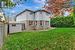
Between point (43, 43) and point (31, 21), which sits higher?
point (31, 21)

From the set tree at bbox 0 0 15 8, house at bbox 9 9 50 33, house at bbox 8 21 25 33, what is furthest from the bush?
tree at bbox 0 0 15 8

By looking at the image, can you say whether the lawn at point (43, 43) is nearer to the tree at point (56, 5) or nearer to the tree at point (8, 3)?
the tree at point (8, 3)

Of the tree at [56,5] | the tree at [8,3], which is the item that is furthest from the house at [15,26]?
the tree at [8,3]

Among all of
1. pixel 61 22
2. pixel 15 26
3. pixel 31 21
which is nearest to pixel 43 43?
pixel 15 26

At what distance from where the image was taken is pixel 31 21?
1184cm

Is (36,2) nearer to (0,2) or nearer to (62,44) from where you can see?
(0,2)

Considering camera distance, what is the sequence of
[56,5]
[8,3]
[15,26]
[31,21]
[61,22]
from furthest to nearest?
[61,22], [31,21], [15,26], [56,5], [8,3]

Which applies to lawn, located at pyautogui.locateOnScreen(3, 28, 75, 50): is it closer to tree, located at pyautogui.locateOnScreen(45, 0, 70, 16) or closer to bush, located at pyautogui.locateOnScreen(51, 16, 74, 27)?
tree, located at pyautogui.locateOnScreen(45, 0, 70, 16)

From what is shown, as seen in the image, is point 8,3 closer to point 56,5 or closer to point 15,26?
point 56,5

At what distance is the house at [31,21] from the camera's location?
10983 millimetres

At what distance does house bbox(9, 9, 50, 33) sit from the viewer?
1098 cm

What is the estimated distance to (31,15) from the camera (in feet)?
37.5

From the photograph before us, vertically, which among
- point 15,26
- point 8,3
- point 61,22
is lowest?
point 15,26

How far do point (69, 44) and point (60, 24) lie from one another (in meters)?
6.63
